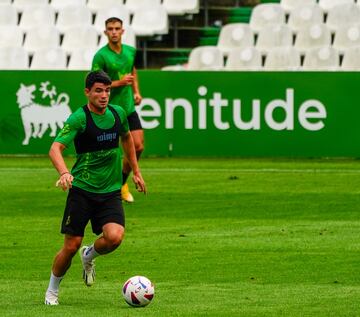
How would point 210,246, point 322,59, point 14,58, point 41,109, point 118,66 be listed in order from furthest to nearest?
point 14,58 < point 322,59 < point 41,109 < point 118,66 < point 210,246

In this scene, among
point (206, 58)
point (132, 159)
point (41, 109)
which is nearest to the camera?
point (132, 159)

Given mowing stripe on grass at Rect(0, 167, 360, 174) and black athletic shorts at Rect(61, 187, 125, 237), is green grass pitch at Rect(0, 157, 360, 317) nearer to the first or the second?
mowing stripe on grass at Rect(0, 167, 360, 174)

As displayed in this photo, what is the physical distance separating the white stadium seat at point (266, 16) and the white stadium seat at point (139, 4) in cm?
226

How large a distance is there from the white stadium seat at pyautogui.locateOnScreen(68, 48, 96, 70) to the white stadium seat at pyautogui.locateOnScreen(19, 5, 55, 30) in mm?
1340

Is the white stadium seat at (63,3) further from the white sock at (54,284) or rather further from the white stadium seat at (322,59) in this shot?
the white sock at (54,284)

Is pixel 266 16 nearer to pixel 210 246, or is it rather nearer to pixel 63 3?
pixel 63 3

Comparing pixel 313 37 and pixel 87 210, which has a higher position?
pixel 87 210

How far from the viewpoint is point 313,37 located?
2758 centimetres

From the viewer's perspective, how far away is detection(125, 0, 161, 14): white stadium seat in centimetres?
2902

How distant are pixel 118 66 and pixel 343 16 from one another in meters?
12.2

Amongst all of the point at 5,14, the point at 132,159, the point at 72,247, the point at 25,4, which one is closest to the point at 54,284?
the point at 72,247

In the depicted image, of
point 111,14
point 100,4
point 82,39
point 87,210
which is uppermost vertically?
point 87,210

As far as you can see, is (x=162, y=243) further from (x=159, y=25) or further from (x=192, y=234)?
(x=159, y=25)

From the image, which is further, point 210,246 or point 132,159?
point 210,246
